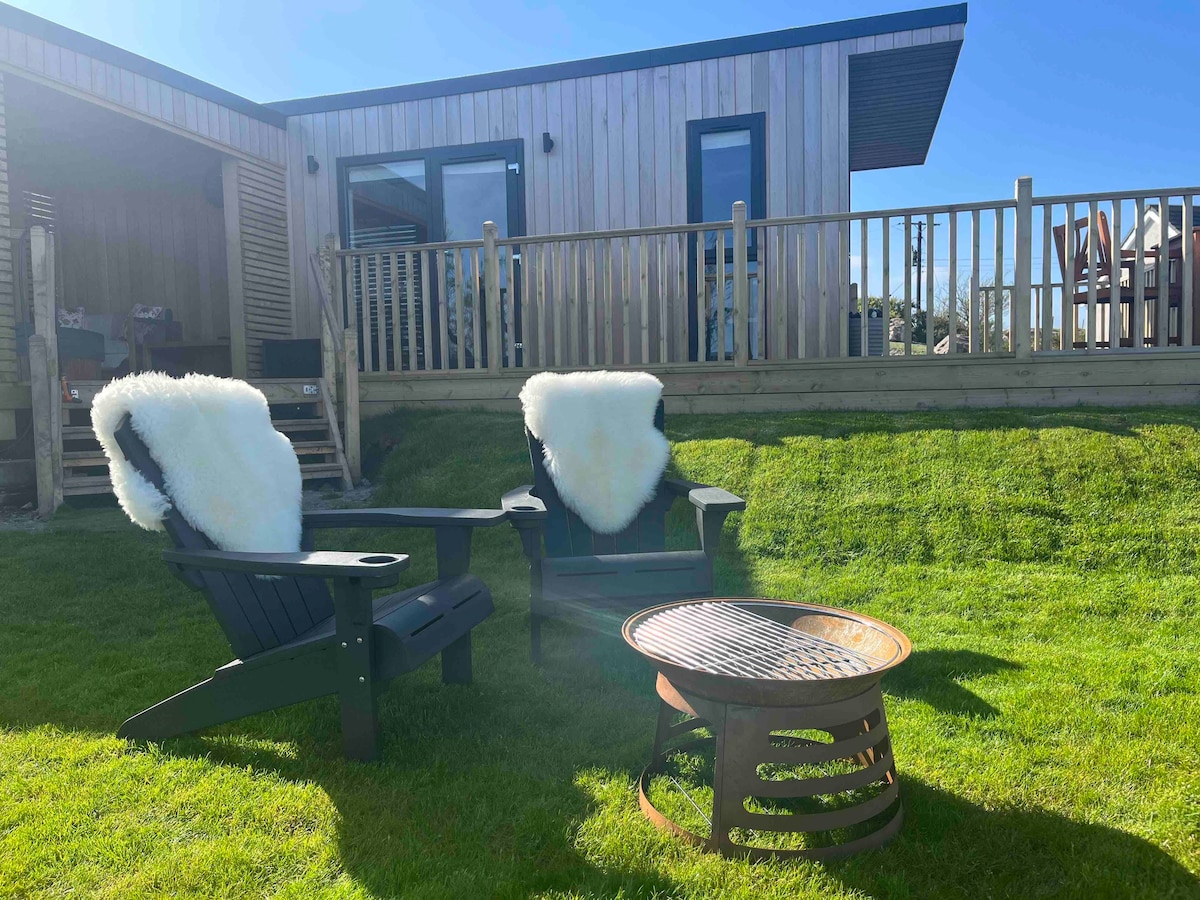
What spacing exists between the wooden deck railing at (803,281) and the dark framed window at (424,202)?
37 cm

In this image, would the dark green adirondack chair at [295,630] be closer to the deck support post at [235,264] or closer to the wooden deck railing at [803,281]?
the wooden deck railing at [803,281]

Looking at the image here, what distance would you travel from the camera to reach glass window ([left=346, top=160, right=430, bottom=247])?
785cm

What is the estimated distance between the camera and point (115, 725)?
7.46ft

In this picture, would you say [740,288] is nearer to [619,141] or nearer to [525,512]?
[619,141]

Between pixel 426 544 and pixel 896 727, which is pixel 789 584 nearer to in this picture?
pixel 896 727

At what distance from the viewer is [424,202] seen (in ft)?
25.6

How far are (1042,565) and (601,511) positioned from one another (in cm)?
207

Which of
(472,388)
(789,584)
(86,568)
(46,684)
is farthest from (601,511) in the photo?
(472,388)

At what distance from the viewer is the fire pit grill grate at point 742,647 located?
163cm

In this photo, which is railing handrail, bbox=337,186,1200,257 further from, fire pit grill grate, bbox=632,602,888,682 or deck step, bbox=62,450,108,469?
fire pit grill grate, bbox=632,602,888,682

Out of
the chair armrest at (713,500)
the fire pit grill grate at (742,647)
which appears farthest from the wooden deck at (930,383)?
the fire pit grill grate at (742,647)

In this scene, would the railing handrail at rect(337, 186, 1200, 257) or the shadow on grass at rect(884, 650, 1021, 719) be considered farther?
the railing handrail at rect(337, 186, 1200, 257)

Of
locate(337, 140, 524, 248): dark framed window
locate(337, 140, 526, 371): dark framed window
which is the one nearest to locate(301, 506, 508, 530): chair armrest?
locate(337, 140, 526, 371): dark framed window

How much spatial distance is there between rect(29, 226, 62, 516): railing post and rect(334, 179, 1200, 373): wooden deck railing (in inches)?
74.0
